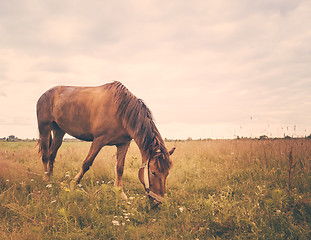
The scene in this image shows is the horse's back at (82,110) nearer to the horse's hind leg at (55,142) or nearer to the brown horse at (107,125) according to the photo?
the brown horse at (107,125)

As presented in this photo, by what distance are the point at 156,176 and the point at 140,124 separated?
3.96 ft

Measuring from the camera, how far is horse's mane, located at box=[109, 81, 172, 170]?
3.77 meters

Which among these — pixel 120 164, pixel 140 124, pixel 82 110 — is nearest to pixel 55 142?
pixel 82 110

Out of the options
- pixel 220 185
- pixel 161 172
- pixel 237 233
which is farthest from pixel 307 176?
pixel 161 172

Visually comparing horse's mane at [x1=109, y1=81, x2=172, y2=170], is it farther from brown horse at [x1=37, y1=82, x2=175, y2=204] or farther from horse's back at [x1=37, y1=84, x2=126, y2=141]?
horse's back at [x1=37, y1=84, x2=126, y2=141]

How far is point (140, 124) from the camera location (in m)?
4.20

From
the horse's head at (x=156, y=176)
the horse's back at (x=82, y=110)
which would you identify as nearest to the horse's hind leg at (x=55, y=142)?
the horse's back at (x=82, y=110)

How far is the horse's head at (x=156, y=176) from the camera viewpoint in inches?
142

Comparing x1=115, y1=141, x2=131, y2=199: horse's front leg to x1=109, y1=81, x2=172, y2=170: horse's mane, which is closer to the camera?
x1=109, y1=81, x2=172, y2=170: horse's mane

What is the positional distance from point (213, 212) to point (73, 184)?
3089 mm

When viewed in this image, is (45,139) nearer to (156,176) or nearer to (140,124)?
(140,124)

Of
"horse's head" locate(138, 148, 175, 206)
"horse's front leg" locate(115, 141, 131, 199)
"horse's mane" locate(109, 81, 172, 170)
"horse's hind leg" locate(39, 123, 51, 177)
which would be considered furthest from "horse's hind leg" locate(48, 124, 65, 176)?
"horse's head" locate(138, 148, 175, 206)

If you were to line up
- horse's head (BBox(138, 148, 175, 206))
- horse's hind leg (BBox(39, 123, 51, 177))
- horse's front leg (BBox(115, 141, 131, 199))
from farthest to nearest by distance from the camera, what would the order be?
horse's hind leg (BBox(39, 123, 51, 177))
horse's front leg (BBox(115, 141, 131, 199))
horse's head (BBox(138, 148, 175, 206))

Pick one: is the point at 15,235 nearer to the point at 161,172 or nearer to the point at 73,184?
the point at 73,184
